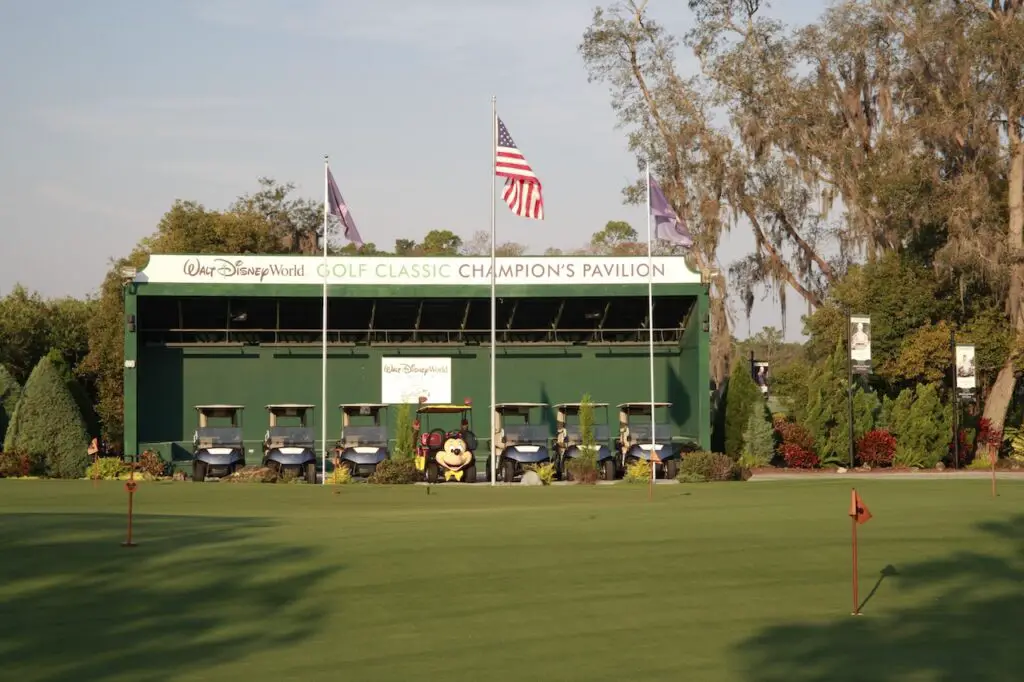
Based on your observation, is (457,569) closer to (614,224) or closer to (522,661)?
(522,661)

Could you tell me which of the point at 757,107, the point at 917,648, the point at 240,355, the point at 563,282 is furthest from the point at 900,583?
the point at 757,107

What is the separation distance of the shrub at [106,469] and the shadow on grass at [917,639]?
25226 mm

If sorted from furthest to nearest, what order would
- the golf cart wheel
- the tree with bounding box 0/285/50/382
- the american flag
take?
the tree with bounding box 0/285/50/382
the golf cart wheel
the american flag

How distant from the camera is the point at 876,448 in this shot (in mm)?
42656

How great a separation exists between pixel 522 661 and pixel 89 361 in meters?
50.8

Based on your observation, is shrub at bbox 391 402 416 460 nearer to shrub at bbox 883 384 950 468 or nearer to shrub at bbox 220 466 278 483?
shrub at bbox 220 466 278 483

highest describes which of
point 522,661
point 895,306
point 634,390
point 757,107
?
point 757,107

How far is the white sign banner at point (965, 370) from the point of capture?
43.9 meters

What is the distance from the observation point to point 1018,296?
152ft

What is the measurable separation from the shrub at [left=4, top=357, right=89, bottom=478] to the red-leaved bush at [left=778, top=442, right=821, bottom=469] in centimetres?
2143

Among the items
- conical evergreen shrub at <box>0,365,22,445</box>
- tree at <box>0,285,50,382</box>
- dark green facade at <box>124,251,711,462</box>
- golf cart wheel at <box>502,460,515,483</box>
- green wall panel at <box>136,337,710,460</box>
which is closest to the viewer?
golf cart wheel at <box>502,460,515,483</box>

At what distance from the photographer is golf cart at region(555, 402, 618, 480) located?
37.9 meters

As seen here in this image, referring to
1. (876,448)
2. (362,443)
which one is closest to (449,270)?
(362,443)

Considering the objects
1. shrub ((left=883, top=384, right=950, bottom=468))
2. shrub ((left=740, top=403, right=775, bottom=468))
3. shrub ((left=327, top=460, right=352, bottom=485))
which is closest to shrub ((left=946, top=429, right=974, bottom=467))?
shrub ((left=883, top=384, right=950, bottom=468))
